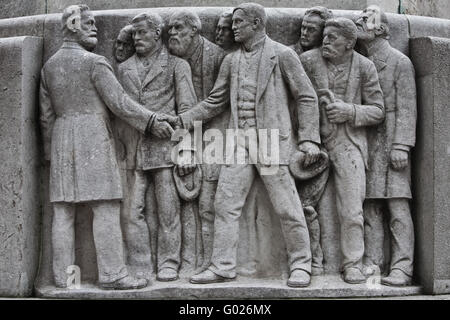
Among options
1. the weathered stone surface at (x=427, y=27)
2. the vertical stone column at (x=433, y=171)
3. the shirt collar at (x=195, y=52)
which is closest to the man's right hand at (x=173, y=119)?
the shirt collar at (x=195, y=52)

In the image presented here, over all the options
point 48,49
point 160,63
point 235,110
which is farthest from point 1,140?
point 235,110

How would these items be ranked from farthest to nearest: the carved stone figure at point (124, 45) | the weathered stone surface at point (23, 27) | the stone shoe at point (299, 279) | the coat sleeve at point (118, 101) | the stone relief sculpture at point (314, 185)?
the weathered stone surface at point (23, 27)
the carved stone figure at point (124, 45)
the stone relief sculpture at point (314, 185)
the coat sleeve at point (118, 101)
the stone shoe at point (299, 279)

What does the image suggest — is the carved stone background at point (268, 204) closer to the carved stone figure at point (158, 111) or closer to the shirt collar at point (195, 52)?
the shirt collar at point (195, 52)

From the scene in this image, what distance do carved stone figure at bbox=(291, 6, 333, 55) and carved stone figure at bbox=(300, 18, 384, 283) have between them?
3.7 inches

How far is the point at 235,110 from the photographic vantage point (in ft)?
20.5

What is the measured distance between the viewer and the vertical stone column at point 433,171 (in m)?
6.32

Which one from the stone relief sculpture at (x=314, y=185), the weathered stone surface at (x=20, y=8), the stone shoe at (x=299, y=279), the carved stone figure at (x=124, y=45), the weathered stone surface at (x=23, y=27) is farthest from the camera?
the weathered stone surface at (x=20, y=8)

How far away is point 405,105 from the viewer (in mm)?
6418

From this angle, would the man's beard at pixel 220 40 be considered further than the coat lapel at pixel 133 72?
Yes

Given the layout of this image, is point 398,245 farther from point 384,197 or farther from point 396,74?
point 396,74

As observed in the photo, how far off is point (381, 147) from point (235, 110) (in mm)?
1314

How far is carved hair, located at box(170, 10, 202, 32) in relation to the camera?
6344 millimetres

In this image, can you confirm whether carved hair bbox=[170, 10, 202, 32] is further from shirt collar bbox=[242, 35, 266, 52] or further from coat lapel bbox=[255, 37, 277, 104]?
coat lapel bbox=[255, 37, 277, 104]

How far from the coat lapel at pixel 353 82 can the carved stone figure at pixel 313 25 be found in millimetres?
382
